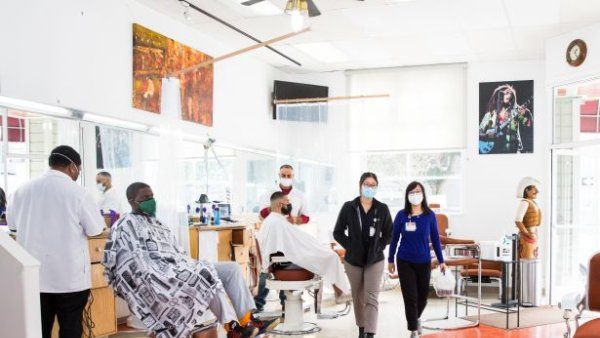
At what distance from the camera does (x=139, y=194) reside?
3.84 m

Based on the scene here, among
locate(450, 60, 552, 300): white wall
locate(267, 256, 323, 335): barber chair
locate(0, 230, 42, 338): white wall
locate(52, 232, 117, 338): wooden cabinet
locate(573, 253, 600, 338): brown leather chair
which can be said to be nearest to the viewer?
locate(0, 230, 42, 338): white wall

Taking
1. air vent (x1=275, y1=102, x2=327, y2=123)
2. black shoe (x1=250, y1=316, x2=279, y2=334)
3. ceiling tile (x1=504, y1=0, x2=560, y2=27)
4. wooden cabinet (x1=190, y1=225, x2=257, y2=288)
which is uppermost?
ceiling tile (x1=504, y1=0, x2=560, y2=27)

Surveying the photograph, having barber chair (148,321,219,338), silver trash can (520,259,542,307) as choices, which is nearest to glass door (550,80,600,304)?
silver trash can (520,259,542,307)

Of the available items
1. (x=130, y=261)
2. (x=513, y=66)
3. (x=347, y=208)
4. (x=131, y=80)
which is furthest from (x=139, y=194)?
(x=513, y=66)

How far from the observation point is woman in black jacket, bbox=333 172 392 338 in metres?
4.68

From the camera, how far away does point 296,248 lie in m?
5.18

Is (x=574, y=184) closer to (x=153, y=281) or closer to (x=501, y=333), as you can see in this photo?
(x=501, y=333)

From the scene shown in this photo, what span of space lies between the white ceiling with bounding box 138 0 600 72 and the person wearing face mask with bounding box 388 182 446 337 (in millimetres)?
2209

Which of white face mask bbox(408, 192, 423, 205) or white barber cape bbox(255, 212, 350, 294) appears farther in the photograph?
white barber cape bbox(255, 212, 350, 294)

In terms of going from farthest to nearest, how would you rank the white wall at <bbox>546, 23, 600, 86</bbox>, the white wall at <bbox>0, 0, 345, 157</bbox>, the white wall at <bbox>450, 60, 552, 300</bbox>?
the white wall at <bbox>450, 60, 552, 300</bbox>, the white wall at <bbox>546, 23, 600, 86</bbox>, the white wall at <bbox>0, 0, 345, 157</bbox>

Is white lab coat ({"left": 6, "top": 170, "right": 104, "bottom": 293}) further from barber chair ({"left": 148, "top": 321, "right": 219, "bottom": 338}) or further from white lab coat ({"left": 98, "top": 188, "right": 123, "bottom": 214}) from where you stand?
white lab coat ({"left": 98, "top": 188, "right": 123, "bottom": 214})

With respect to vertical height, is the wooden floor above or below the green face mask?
below

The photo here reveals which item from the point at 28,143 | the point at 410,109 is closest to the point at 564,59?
the point at 410,109

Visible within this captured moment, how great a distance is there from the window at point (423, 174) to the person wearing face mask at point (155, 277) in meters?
5.65
